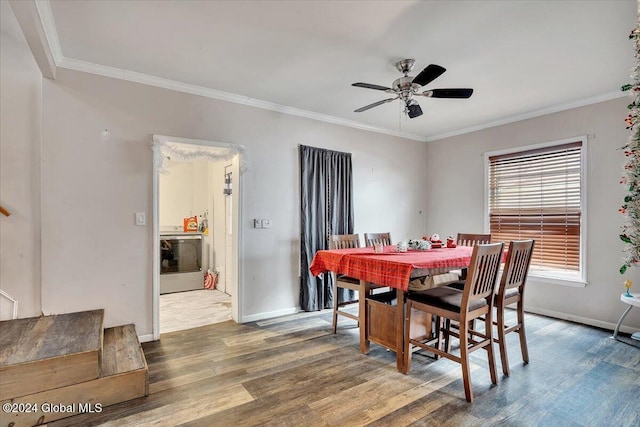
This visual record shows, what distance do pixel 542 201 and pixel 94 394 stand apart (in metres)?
4.94

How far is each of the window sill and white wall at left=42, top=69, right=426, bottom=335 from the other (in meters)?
3.04

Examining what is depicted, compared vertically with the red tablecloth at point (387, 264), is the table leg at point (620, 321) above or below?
below

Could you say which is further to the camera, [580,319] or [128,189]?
[580,319]

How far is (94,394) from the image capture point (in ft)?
6.88

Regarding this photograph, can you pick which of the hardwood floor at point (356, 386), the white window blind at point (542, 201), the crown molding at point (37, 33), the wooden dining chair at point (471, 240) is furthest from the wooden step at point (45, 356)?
the white window blind at point (542, 201)

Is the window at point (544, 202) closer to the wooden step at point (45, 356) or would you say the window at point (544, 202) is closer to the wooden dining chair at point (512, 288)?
the wooden dining chair at point (512, 288)

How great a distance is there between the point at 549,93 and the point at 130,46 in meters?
4.13

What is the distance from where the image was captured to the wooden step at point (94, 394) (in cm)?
192

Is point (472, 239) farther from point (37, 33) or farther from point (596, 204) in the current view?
point (37, 33)

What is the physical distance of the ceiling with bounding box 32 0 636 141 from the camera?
2.15 metres

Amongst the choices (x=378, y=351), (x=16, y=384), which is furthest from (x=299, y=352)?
(x=16, y=384)

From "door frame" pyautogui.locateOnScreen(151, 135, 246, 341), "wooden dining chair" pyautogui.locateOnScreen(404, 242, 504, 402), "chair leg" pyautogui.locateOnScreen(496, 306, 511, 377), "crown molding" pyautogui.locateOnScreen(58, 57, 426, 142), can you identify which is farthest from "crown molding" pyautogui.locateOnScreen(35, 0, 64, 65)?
"chair leg" pyautogui.locateOnScreen(496, 306, 511, 377)

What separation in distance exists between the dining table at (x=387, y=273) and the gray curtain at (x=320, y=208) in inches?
40.5

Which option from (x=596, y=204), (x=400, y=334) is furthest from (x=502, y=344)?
(x=596, y=204)
